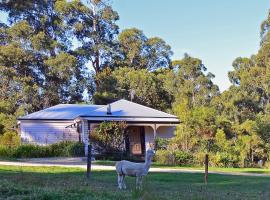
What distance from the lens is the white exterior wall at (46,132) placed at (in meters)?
36.9

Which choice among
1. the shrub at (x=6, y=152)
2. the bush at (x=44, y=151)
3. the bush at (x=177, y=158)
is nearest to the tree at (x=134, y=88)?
the bush at (x=44, y=151)

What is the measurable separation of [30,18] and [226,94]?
80.1 feet

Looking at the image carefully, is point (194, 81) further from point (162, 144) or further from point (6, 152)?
point (6, 152)

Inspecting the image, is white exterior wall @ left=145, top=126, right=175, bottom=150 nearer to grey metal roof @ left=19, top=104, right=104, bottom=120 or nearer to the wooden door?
the wooden door

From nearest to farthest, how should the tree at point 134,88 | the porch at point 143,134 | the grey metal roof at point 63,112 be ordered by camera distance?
1. the porch at point 143,134
2. the grey metal roof at point 63,112
3. the tree at point 134,88

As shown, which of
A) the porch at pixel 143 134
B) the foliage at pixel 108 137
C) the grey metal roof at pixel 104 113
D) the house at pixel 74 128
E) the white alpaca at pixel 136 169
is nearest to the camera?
the white alpaca at pixel 136 169

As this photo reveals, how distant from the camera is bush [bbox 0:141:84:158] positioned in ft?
96.7

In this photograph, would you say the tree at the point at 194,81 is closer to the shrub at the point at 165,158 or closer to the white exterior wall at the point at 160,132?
the white exterior wall at the point at 160,132

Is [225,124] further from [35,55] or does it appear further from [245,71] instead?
[35,55]

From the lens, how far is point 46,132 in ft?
122

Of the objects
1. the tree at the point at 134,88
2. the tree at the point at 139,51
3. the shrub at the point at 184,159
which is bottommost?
the shrub at the point at 184,159

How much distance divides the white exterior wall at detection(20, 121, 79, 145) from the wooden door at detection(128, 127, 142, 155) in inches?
173

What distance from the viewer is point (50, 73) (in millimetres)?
50344

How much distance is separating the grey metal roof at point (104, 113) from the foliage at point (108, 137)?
5.88 ft
